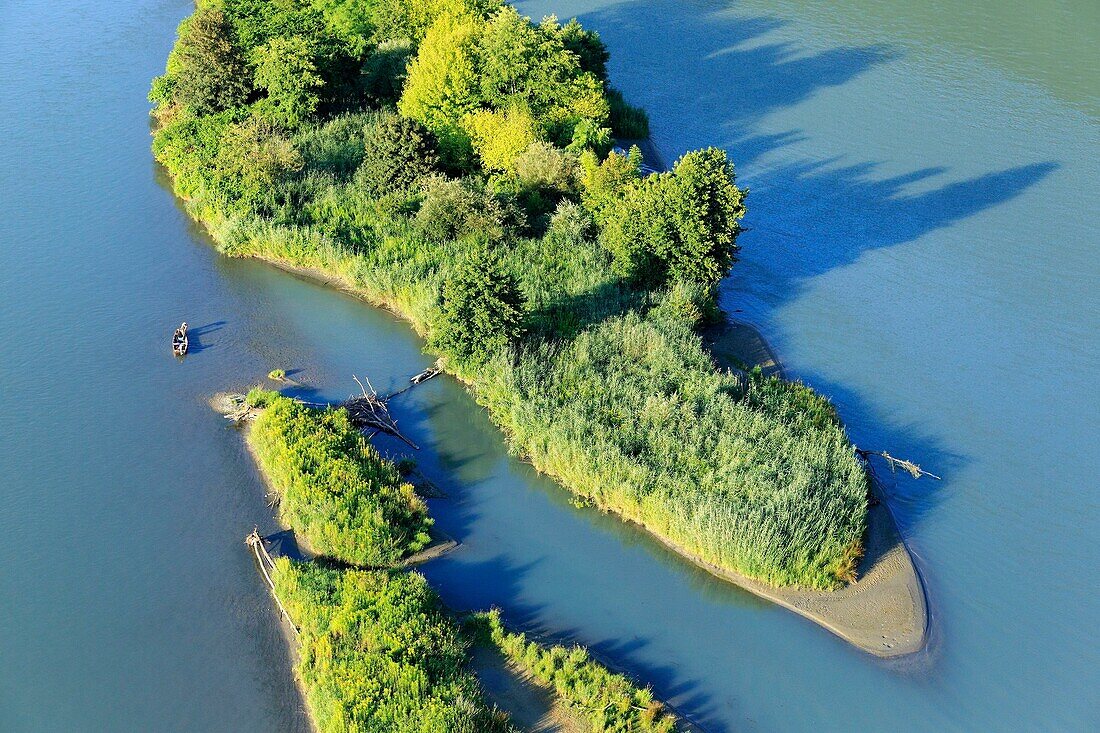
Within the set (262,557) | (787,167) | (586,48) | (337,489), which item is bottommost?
(262,557)

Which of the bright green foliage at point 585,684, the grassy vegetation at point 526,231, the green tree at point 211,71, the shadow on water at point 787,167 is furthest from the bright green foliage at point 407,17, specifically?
the bright green foliage at point 585,684

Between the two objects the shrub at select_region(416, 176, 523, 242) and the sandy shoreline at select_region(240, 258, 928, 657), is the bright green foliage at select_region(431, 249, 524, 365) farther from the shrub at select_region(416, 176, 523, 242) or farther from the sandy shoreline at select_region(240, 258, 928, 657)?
the sandy shoreline at select_region(240, 258, 928, 657)

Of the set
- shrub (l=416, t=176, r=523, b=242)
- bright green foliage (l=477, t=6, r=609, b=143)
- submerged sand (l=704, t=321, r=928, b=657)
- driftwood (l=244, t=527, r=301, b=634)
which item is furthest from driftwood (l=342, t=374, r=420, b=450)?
bright green foliage (l=477, t=6, r=609, b=143)

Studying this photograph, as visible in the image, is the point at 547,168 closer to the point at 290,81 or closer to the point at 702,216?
the point at 702,216

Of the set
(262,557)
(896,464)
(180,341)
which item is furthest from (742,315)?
(180,341)

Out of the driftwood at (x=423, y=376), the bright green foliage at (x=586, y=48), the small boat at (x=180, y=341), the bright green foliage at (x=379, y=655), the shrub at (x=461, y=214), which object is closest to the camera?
the bright green foliage at (x=379, y=655)

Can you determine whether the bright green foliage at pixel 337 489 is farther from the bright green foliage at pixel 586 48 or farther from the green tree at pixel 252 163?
the bright green foliage at pixel 586 48

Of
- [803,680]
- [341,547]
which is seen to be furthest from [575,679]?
[341,547]
